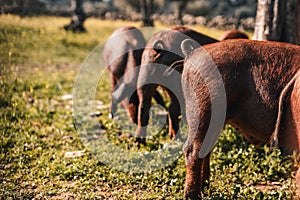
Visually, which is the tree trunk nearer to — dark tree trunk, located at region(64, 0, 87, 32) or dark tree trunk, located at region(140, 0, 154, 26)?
dark tree trunk, located at region(64, 0, 87, 32)

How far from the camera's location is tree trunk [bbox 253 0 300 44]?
561 centimetres

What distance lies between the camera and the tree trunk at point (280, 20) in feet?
18.4

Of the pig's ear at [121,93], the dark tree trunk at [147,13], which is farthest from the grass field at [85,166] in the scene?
the dark tree trunk at [147,13]

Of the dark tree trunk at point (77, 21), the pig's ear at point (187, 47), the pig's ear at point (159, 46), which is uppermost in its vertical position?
the pig's ear at point (187, 47)

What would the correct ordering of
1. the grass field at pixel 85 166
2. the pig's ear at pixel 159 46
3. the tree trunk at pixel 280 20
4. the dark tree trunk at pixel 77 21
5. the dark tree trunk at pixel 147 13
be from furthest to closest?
the dark tree trunk at pixel 147 13, the dark tree trunk at pixel 77 21, the pig's ear at pixel 159 46, the tree trunk at pixel 280 20, the grass field at pixel 85 166

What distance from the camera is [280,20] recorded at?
5.66m

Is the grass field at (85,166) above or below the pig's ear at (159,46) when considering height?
below

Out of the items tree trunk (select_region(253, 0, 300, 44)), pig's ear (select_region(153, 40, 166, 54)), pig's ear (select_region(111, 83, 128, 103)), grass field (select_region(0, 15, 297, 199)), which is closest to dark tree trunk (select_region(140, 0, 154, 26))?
grass field (select_region(0, 15, 297, 199))

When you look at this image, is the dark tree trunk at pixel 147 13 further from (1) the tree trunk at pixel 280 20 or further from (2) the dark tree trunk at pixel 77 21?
(1) the tree trunk at pixel 280 20

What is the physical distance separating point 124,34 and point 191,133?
4269 mm

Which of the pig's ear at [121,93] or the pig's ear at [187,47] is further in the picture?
the pig's ear at [121,93]

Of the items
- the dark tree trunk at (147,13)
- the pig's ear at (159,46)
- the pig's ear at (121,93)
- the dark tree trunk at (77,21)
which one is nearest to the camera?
the pig's ear at (159,46)

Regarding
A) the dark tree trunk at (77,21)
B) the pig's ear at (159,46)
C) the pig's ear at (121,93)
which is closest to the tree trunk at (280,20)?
the pig's ear at (159,46)

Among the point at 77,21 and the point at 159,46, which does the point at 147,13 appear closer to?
the point at 77,21
